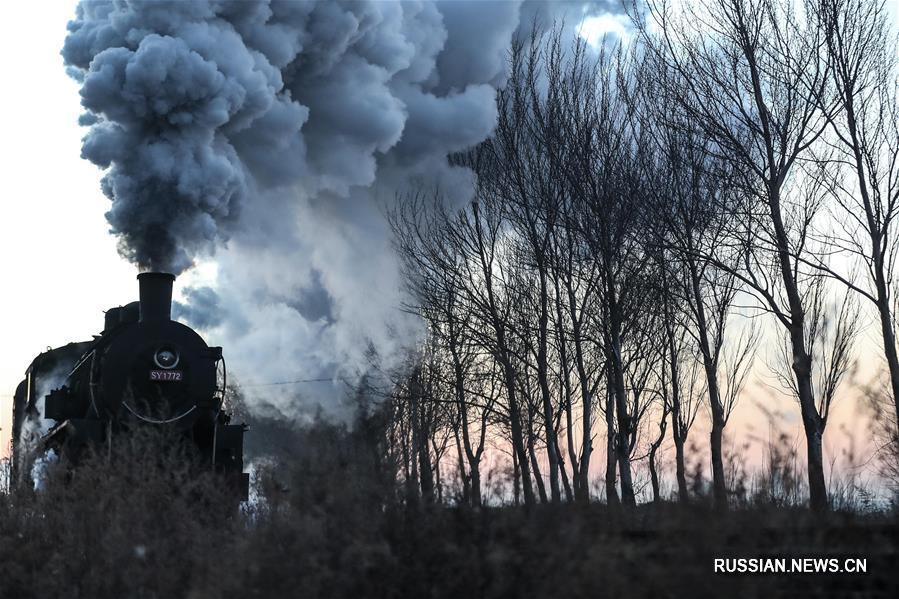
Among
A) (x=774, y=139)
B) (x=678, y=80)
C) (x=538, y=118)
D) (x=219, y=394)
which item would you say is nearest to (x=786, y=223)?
(x=774, y=139)

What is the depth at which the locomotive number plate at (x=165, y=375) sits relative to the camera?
12.0 m

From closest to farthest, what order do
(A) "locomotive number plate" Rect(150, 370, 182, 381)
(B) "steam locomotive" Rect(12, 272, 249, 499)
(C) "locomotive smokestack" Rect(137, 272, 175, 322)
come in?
(B) "steam locomotive" Rect(12, 272, 249, 499)
(A) "locomotive number plate" Rect(150, 370, 182, 381)
(C) "locomotive smokestack" Rect(137, 272, 175, 322)

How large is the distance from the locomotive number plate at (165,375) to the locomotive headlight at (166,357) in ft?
0.21

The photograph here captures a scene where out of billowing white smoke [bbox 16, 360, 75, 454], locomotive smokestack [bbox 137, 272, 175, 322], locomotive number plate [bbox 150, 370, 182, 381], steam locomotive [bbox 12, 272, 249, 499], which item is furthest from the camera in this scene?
billowing white smoke [bbox 16, 360, 75, 454]

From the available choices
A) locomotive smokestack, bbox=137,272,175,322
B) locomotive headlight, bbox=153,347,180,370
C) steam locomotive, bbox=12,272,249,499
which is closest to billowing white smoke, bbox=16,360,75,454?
steam locomotive, bbox=12,272,249,499

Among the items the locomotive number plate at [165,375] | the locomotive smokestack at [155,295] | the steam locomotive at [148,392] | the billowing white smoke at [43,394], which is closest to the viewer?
the steam locomotive at [148,392]

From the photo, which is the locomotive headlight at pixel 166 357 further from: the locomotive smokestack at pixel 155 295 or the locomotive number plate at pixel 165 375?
the locomotive smokestack at pixel 155 295

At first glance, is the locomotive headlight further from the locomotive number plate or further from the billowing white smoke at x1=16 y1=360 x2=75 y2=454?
the billowing white smoke at x1=16 y1=360 x2=75 y2=454

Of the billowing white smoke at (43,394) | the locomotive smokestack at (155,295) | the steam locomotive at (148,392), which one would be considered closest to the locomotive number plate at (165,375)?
the steam locomotive at (148,392)

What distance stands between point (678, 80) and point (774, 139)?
1.75m

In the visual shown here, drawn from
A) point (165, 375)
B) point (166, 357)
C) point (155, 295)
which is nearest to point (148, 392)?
point (165, 375)

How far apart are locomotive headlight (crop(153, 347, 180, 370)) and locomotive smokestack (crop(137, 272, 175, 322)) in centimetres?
56

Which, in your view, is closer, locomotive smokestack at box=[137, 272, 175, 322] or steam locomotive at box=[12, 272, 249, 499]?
steam locomotive at box=[12, 272, 249, 499]

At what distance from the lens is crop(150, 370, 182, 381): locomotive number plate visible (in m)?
12.0
